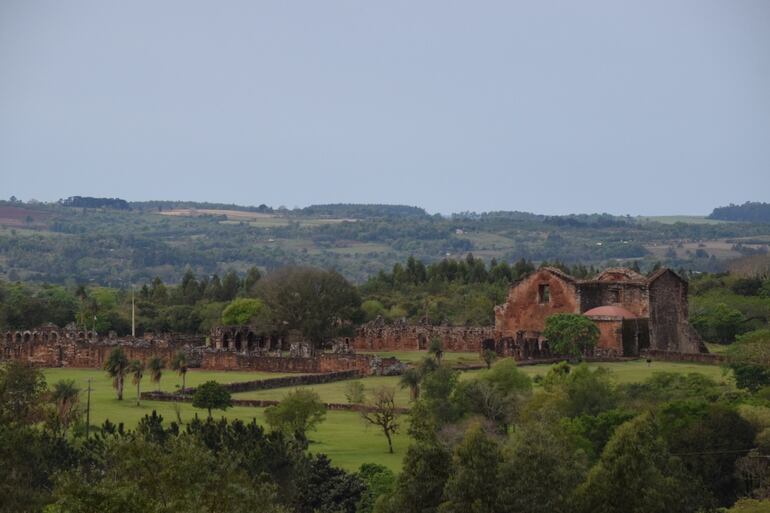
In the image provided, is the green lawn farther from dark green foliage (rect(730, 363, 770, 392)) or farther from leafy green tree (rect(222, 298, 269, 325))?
dark green foliage (rect(730, 363, 770, 392))

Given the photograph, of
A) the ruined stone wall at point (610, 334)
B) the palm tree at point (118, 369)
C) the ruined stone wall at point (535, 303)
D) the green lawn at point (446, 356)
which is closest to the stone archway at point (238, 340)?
the green lawn at point (446, 356)

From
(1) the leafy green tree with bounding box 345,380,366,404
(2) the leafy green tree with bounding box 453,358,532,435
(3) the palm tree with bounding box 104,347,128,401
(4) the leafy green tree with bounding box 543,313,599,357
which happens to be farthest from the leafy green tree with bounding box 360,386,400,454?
(4) the leafy green tree with bounding box 543,313,599,357

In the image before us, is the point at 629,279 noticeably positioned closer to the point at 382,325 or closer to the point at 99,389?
the point at 382,325

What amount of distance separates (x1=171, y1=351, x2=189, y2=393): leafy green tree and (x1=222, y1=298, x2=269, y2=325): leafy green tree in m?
19.6

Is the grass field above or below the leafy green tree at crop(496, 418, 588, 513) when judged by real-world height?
below

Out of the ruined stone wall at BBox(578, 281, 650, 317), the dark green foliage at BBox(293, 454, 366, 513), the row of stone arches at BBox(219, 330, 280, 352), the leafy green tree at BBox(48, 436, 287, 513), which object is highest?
→ the ruined stone wall at BBox(578, 281, 650, 317)

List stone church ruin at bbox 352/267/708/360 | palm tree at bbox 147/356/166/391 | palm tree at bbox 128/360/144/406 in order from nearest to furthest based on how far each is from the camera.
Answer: palm tree at bbox 128/360/144/406 → palm tree at bbox 147/356/166/391 → stone church ruin at bbox 352/267/708/360

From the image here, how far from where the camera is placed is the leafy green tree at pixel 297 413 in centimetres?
5778

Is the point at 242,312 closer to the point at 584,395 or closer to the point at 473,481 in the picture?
the point at 584,395

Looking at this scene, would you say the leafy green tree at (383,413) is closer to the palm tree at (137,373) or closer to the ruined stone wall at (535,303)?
the palm tree at (137,373)

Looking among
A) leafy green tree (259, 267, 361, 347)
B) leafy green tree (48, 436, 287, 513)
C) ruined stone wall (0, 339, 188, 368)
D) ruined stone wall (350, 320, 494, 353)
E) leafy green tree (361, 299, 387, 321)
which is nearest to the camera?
leafy green tree (48, 436, 287, 513)

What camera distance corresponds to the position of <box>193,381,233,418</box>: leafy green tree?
63.0m

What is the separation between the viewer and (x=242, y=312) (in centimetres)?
10525

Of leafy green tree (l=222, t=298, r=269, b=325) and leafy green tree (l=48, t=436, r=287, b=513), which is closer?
leafy green tree (l=48, t=436, r=287, b=513)
